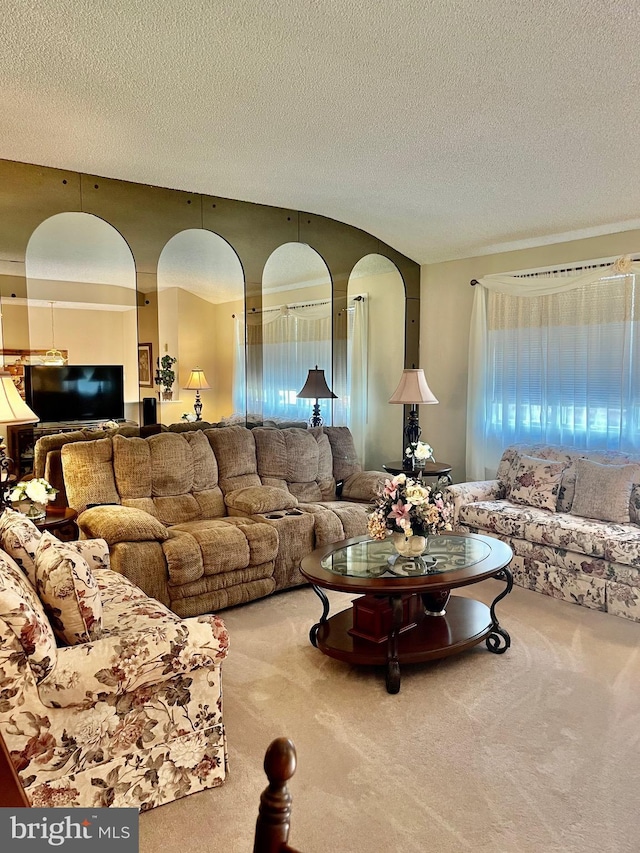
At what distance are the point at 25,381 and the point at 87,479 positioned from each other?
2.55ft

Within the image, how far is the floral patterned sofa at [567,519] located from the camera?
395cm

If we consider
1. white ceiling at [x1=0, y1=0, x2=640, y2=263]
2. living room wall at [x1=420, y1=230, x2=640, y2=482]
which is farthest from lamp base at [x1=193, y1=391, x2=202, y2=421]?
living room wall at [x1=420, y1=230, x2=640, y2=482]

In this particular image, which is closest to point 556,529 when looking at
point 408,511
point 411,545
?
point 411,545

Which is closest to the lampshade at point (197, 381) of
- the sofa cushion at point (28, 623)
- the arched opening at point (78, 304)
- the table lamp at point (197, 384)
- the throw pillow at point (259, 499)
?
the table lamp at point (197, 384)

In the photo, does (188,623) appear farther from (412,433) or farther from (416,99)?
(412,433)

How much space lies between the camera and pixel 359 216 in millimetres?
5359

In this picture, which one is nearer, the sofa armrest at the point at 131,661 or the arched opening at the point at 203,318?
the sofa armrest at the point at 131,661

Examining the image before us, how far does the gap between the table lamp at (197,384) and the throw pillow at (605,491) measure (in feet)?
9.24

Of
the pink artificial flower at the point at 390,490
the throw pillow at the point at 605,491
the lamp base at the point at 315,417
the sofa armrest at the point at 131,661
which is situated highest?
the lamp base at the point at 315,417

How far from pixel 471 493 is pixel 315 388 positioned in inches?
62.0

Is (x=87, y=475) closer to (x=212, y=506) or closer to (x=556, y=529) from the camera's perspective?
(x=212, y=506)

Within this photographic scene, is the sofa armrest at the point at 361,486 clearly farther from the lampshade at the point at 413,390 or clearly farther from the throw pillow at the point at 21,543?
the throw pillow at the point at 21,543

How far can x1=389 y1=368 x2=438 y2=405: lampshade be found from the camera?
5359 mm

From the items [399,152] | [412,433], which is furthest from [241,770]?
[412,433]
